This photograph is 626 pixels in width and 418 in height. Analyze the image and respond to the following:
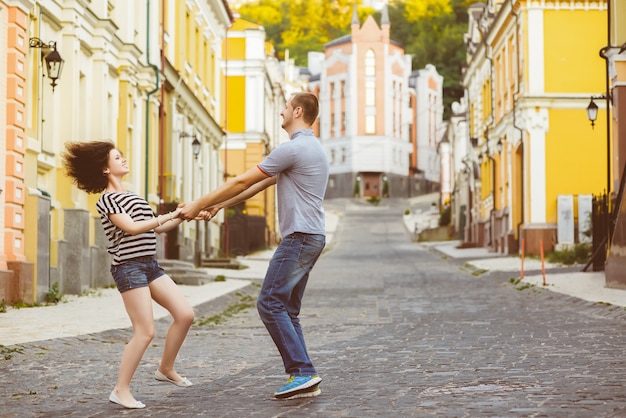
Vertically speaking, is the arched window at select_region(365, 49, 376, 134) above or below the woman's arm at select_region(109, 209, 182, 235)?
above

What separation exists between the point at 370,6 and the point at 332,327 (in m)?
130

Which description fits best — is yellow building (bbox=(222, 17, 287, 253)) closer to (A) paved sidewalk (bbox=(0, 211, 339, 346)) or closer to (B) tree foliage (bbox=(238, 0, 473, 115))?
(A) paved sidewalk (bbox=(0, 211, 339, 346))

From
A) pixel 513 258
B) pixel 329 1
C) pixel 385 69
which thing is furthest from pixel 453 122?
pixel 329 1

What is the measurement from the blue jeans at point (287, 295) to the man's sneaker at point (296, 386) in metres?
0.04

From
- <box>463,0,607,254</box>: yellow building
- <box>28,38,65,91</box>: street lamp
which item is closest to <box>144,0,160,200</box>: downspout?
<box>28,38,65,91</box>: street lamp

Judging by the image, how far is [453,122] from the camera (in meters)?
76.4

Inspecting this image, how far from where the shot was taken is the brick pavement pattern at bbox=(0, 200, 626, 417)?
23.3ft

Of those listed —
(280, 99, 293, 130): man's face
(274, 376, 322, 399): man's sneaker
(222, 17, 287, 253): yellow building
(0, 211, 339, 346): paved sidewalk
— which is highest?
(222, 17, 287, 253): yellow building

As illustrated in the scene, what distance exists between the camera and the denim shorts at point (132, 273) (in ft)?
24.0

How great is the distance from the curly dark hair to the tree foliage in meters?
114

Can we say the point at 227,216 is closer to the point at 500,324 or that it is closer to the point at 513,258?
the point at 513,258

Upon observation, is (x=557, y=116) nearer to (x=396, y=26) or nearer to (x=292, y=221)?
(x=292, y=221)

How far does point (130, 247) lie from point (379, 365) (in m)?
3.00

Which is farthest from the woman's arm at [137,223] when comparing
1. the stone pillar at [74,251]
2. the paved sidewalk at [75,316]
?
the stone pillar at [74,251]
